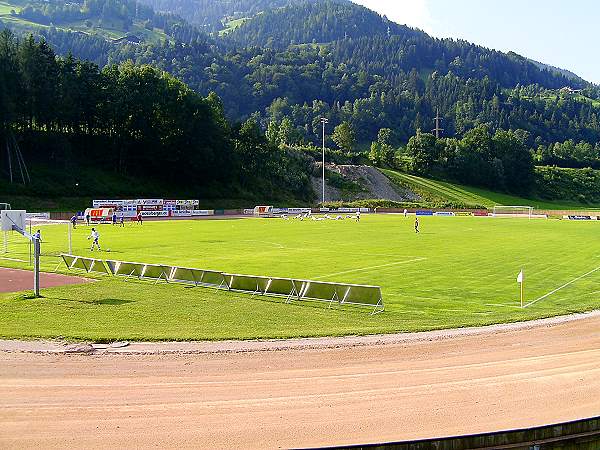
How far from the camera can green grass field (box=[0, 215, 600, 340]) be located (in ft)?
72.7

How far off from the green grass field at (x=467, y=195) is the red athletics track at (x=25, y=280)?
13121 cm

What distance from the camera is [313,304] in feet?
88.4

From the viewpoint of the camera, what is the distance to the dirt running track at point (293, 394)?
12195 millimetres

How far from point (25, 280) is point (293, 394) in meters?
22.6

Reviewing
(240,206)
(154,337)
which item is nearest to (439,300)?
(154,337)

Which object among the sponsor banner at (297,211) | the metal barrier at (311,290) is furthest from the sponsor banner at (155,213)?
the metal barrier at (311,290)

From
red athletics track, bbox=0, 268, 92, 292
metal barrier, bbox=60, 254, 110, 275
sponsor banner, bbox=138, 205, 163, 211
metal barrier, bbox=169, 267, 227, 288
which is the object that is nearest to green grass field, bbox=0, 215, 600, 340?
metal barrier, bbox=169, 267, 227, 288

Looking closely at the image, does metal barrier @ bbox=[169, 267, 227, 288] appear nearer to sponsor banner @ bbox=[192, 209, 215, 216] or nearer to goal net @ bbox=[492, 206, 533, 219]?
sponsor banner @ bbox=[192, 209, 215, 216]

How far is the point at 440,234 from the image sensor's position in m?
67.6

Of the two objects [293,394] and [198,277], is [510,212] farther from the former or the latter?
[293,394]

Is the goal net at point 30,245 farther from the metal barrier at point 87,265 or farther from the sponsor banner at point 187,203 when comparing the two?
the sponsor banner at point 187,203

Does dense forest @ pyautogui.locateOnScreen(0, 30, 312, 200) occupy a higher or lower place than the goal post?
higher

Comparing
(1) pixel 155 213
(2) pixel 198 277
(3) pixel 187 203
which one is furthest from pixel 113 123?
(2) pixel 198 277

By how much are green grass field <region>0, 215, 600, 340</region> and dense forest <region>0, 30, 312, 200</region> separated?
2368 inches
